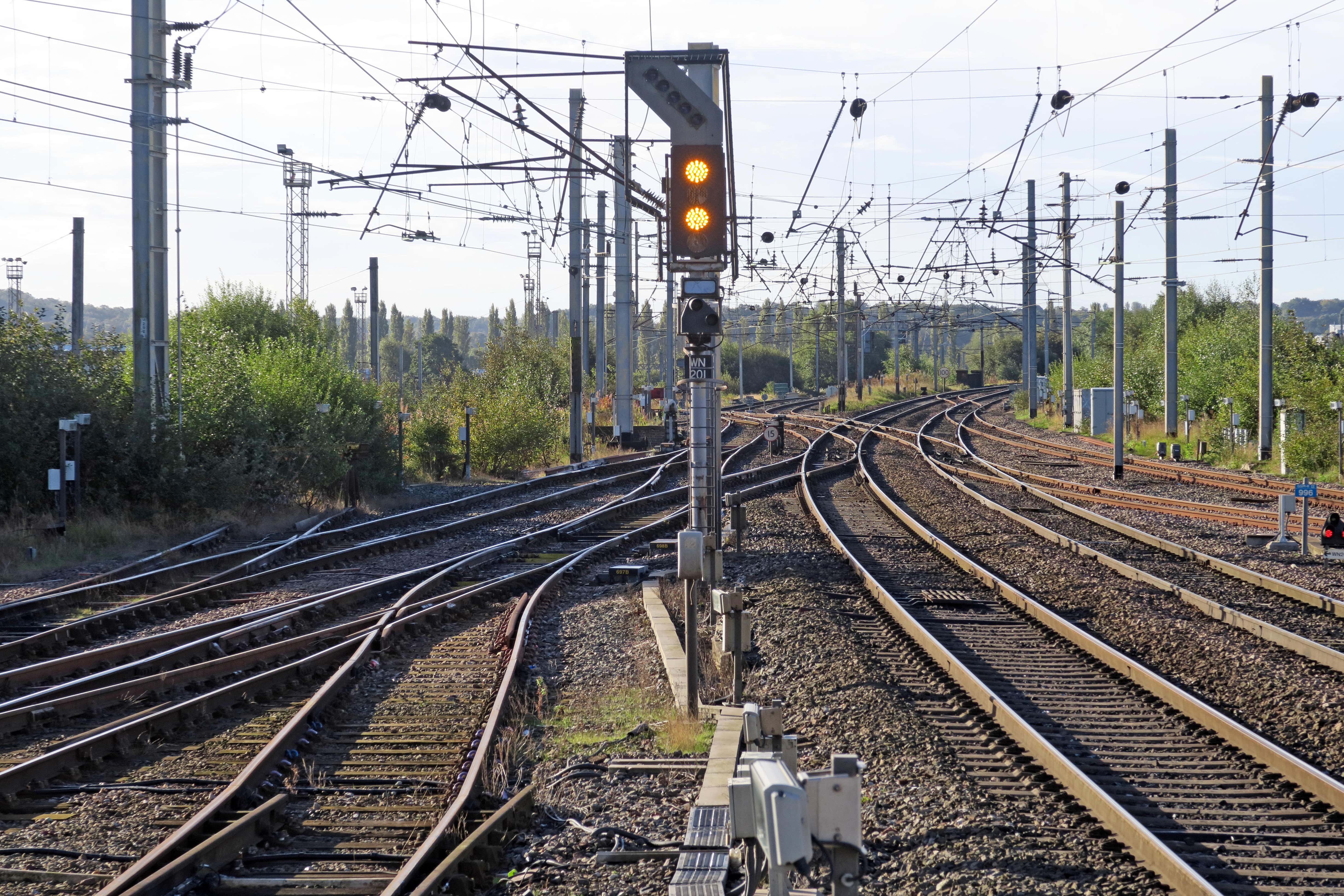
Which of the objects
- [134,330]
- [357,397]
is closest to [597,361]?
[357,397]

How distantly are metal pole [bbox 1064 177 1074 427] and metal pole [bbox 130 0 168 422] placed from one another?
21.2 m

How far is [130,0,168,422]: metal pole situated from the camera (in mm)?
19562

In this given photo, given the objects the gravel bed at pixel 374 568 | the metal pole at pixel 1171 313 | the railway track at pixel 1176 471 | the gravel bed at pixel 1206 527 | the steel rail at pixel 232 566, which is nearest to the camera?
the gravel bed at pixel 374 568

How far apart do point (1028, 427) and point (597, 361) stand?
18.2m

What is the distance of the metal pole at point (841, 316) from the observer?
2067 inches

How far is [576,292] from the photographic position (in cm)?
3312

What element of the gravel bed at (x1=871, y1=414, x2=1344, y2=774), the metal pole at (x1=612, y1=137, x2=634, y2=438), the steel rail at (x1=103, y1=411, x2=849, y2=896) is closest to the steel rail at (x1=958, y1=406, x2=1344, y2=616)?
the gravel bed at (x1=871, y1=414, x2=1344, y2=774)

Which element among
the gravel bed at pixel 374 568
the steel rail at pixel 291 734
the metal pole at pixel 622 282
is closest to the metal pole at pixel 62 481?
the gravel bed at pixel 374 568

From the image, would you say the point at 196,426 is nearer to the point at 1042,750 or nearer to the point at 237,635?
the point at 237,635

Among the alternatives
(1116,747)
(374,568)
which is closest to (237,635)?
(374,568)

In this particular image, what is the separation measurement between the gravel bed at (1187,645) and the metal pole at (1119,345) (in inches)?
355

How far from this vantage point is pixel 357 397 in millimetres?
28531

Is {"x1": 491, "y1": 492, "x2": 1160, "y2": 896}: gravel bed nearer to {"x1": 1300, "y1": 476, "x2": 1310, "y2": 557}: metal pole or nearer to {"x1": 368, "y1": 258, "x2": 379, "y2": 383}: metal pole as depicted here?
{"x1": 1300, "y1": 476, "x2": 1310, "y2": 557}: metal pole

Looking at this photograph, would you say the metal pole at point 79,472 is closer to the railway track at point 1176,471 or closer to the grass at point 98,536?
the grass at point 98,536
